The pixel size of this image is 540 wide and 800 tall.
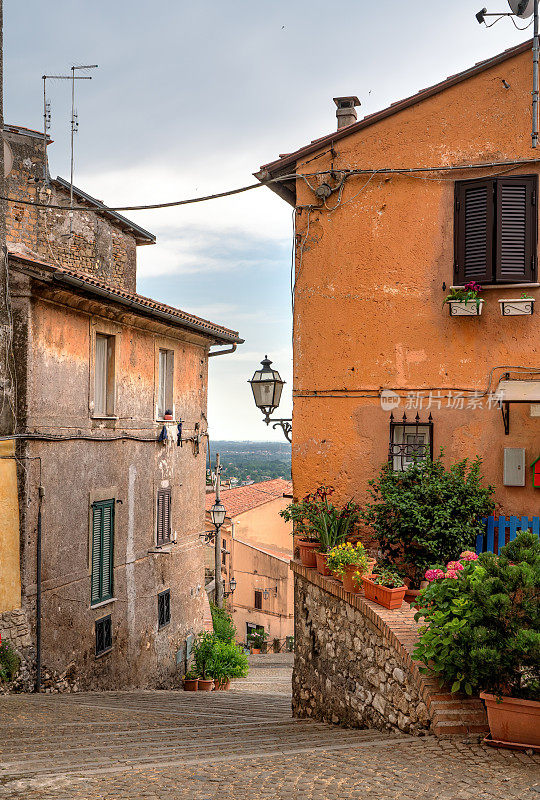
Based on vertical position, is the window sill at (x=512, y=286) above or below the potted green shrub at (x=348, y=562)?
above

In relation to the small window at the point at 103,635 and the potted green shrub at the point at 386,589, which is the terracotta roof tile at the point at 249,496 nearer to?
the small window at the point at 103,635

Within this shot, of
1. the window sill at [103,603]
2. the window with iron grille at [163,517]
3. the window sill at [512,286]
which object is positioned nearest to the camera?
the window sill at [512,286]

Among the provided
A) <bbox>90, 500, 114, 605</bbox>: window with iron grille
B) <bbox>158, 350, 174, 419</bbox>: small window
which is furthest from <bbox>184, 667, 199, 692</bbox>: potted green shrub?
<bbox>158, 350, 174, 419</bbox>: small window

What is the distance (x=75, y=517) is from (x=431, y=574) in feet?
25.1

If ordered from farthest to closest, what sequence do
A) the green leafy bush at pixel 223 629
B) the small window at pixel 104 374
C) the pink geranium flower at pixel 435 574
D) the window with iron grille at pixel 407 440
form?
1. the green leafy bush at pixel 223 629
2. the small window at pixel 104 374
3. the window with iron grille at pixel 407 440
4. the pink geranium flower at pixel 435 574

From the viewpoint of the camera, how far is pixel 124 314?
45.7 ft

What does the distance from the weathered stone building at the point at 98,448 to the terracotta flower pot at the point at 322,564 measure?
4683 millimetres

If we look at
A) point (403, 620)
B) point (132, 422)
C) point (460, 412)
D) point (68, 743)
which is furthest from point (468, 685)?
point (132, 422)

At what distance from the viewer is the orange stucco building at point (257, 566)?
40.3m

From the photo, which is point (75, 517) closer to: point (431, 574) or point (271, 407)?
point (271, 407)

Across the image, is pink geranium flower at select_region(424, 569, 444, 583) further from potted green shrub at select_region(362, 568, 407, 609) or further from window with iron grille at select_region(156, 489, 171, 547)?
window with iron grille at select_region(156, 489, 171, 547)

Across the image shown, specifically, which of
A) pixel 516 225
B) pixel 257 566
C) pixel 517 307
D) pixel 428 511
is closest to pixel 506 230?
pixel 516 225

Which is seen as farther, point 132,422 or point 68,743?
point 132,422

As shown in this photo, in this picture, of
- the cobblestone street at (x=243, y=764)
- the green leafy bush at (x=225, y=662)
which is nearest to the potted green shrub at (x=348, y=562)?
the cobblestone street at (x=243, y=764)
